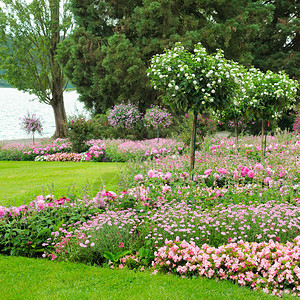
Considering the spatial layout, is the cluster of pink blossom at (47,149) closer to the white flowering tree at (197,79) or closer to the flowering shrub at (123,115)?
the flowering shrub at (123,115)

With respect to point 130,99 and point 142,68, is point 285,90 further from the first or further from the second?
point 130,99

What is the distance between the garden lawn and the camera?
2641mm

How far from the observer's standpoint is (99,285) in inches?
113

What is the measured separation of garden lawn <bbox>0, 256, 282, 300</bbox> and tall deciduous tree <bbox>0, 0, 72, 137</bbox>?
15.2 metres

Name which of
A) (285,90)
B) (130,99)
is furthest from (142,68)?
(285,90)

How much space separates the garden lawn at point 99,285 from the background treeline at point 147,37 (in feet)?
39.4

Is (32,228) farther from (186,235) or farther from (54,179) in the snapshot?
(54,179)

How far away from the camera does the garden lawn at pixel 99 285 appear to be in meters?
2.64

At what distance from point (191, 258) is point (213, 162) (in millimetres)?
3694

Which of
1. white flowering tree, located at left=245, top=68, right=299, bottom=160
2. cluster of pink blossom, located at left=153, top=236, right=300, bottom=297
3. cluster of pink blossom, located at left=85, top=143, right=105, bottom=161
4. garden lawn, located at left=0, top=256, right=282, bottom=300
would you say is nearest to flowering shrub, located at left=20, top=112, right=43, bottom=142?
cluster of pink blossom, located at left=85, top=143, right=105, bottom=161

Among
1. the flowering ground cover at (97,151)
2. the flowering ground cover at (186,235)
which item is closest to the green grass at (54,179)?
the flowering ground cover at (97,151)

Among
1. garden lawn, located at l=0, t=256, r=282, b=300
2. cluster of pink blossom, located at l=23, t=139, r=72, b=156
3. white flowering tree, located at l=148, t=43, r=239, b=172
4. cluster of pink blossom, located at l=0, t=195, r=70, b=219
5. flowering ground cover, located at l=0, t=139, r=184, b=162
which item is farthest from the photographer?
cluster of pink blossom, located at l=23, t=139, r=72, b=156

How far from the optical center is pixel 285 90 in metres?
7.55

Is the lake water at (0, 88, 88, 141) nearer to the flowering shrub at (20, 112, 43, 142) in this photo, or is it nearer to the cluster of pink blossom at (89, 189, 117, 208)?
the flowering shrub at (20, 112, 43, 142)
